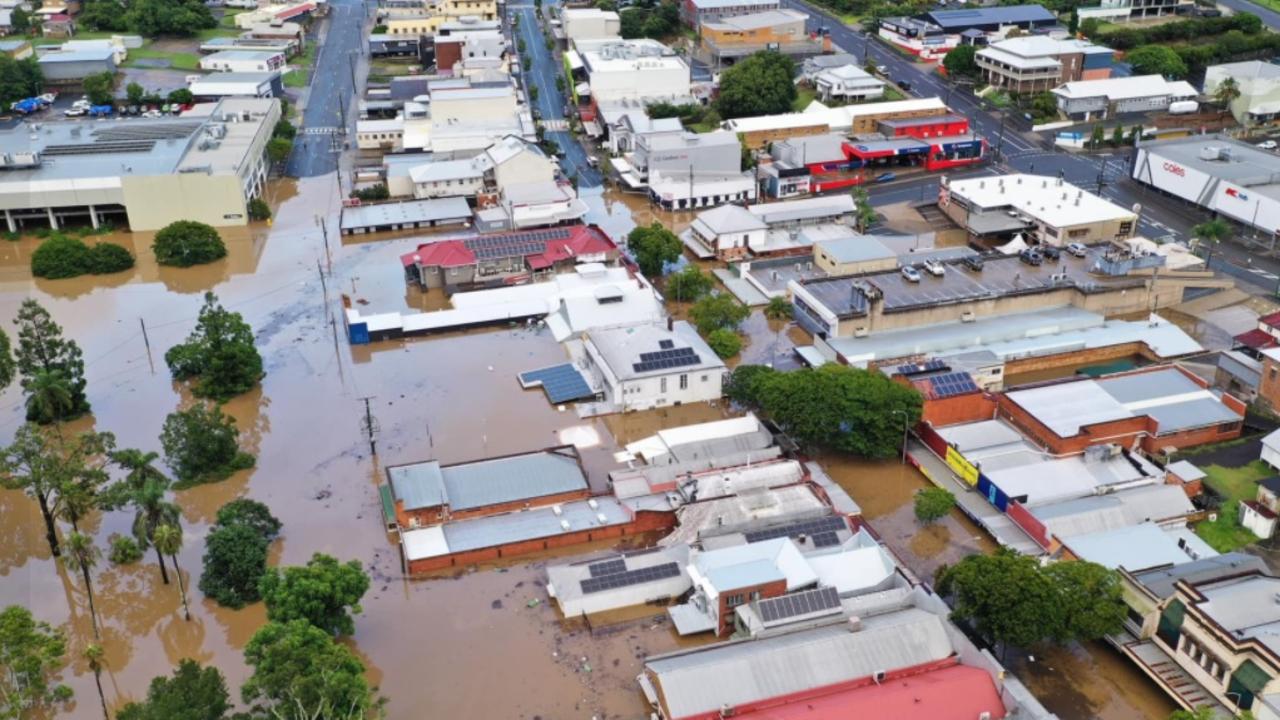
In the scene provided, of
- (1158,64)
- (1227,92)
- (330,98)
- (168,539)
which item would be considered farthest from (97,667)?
(1158,64)

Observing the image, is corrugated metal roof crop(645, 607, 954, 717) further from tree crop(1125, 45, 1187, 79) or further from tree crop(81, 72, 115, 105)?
tree crop(81, 72, 115, 105)

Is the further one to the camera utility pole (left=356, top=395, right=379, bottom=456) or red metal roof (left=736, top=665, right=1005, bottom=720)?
utility pole (left=356, top=395, right=379, bottom=456)

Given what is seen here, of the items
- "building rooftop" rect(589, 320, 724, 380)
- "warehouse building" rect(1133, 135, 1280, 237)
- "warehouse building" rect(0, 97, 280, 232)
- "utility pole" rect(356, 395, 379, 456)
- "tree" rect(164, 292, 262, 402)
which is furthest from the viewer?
"warehouse building" rect(0, 97, 280, 232)

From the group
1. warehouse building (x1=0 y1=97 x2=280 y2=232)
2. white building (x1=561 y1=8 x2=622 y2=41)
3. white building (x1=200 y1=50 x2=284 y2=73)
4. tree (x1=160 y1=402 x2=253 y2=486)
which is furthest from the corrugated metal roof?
white building (x1=561 y1=8 x2=622 y2=41)

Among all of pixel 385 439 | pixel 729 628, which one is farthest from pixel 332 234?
pixel 729 628

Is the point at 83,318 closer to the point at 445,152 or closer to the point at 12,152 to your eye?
the point at 12,152

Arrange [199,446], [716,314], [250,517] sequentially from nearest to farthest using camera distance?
[250,517] < [199,446] < [716,314]

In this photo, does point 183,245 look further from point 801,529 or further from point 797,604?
point 797,604
